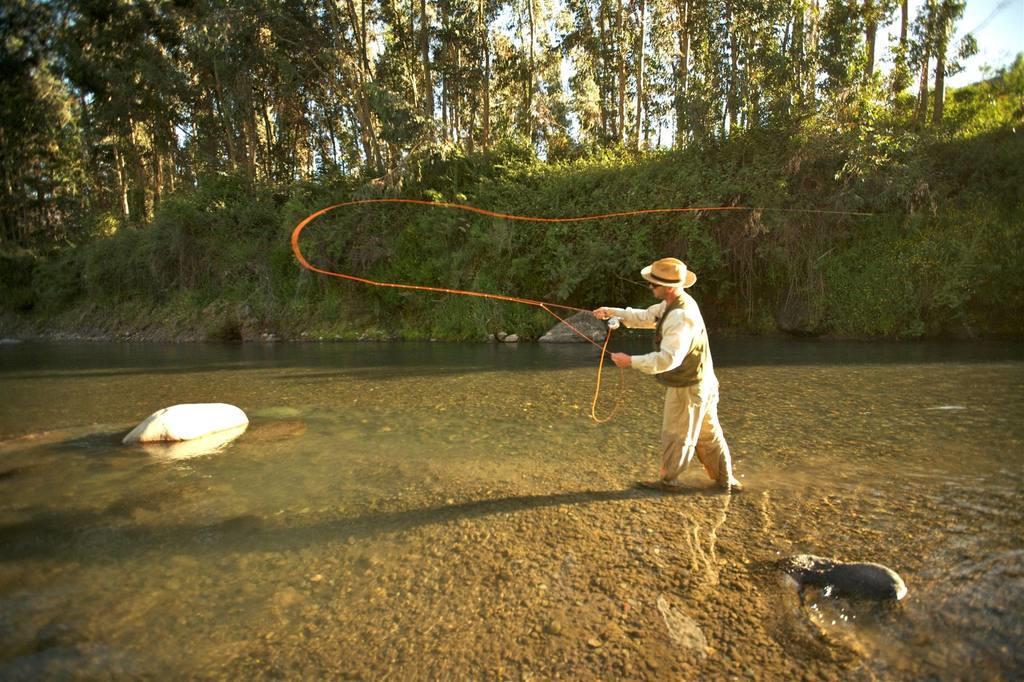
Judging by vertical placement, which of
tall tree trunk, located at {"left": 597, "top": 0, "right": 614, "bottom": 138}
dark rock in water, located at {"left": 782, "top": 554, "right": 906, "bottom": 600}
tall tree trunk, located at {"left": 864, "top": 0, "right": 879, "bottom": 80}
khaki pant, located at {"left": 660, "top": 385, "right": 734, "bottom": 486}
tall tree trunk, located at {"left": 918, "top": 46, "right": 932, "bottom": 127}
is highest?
tall tree trunk, located at {"left": 597, "top": 0, "right": 614, "bottom": 138}

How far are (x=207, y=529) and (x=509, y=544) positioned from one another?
6.91ft

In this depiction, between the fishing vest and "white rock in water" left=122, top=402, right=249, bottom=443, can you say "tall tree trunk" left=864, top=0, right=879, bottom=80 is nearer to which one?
the fishing vest

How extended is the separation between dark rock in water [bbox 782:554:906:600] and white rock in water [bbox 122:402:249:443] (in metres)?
6.22

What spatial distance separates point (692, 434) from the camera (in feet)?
15.6

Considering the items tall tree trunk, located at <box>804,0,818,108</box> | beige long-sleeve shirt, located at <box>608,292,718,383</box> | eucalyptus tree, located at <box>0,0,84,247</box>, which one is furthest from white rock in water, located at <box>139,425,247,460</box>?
eucalyptus tree, located at <box>0,0,84,247</box>

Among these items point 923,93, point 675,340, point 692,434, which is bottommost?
point 692,434

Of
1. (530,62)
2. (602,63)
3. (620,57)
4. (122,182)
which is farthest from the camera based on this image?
(122,182)

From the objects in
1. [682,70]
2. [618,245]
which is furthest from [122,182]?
[618,245]

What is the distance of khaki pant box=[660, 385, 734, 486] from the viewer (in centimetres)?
475

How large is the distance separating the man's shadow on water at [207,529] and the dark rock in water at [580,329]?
13.0 meters

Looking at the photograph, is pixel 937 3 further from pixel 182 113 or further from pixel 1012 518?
pixel 182 113

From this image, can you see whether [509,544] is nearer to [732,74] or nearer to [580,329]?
[580,329]

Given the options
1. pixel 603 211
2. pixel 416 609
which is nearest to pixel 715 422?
pixel 416 609

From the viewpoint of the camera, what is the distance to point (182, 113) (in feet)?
101
